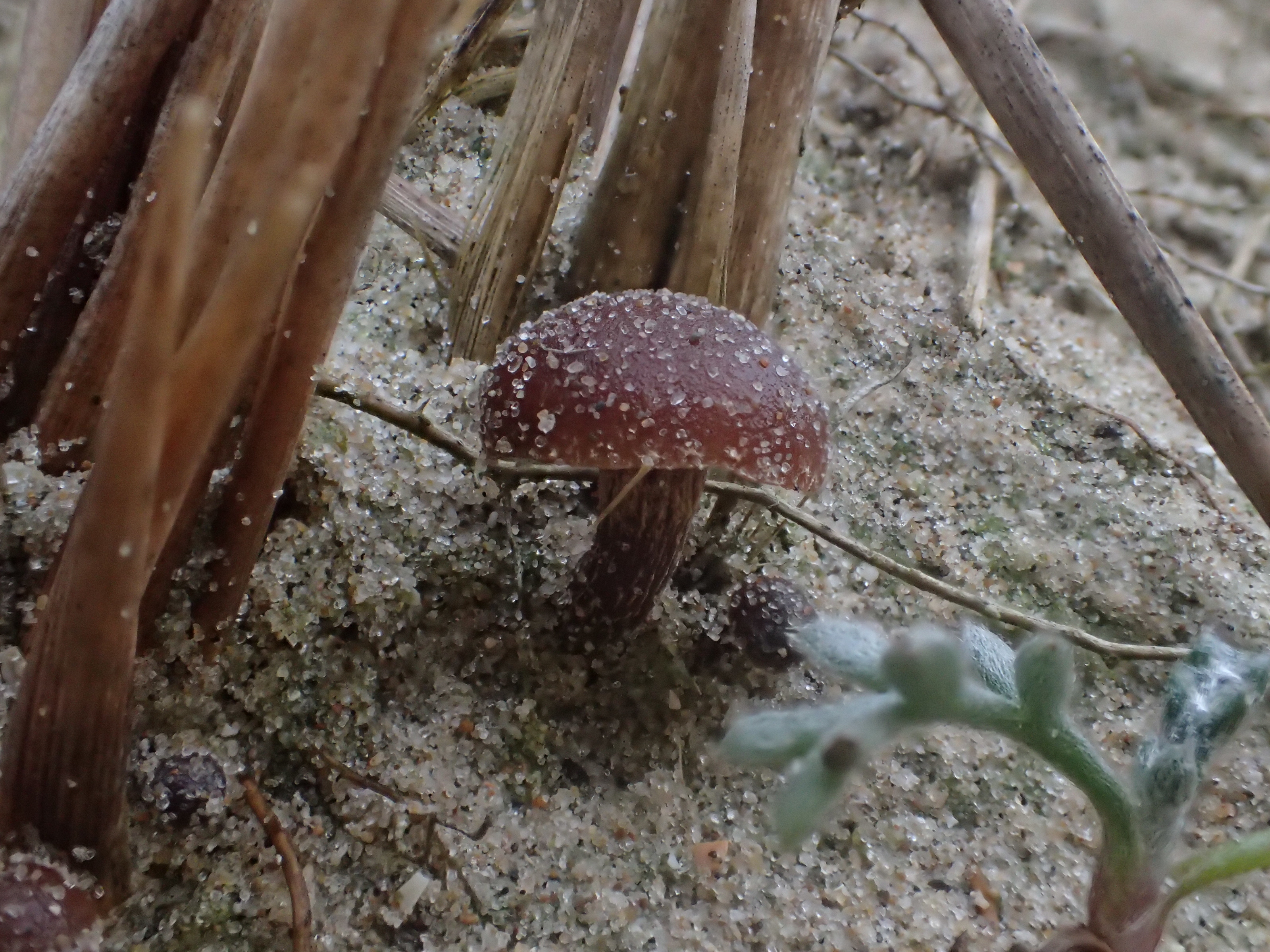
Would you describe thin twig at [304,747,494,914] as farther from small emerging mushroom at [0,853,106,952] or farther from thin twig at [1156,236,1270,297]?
thin twig at [1156,236,1270,297]

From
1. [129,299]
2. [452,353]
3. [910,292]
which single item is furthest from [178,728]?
[910,292]

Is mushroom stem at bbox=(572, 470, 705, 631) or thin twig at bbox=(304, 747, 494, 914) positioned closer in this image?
thin twig at bbox=(304, 747, 494, 914)

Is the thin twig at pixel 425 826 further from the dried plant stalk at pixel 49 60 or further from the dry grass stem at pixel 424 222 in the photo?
the dry grass stem at pixel 424 222

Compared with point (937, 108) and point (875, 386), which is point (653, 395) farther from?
point (937, 108)

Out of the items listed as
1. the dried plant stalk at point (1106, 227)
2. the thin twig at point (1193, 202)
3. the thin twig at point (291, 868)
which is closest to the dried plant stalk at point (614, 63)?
the dried plant stalk at point (1106, 227)

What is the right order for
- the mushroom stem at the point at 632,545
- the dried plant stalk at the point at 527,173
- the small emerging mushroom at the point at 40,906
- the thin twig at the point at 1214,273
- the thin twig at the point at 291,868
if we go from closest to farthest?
the small emerging mushroom at the point at 40,906
the thin twig at the point at 291,868
the mushroom stem at the point at 632,545
the dried plant stalk at the point at 527,173
the thin twig at the point at 1214,273

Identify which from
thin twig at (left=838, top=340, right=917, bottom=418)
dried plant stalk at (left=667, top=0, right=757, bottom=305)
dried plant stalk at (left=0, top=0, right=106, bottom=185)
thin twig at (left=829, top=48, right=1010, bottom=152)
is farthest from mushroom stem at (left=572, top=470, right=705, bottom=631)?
thin twig at (left=829, top=48, right=1010, bottom=152)
